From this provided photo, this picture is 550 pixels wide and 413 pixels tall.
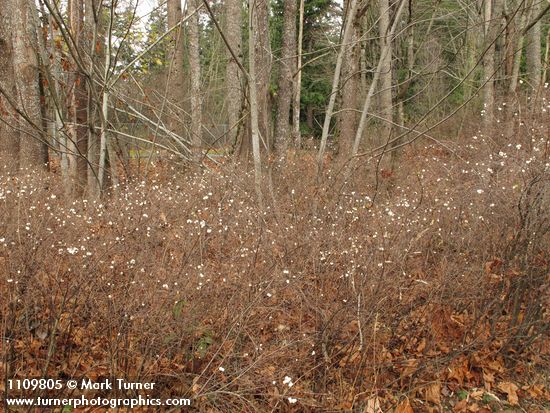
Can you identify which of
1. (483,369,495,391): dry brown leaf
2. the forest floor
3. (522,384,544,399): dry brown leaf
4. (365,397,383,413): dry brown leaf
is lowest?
(522,384,544,399): dry brown leaf

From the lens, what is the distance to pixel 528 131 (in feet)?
17.0

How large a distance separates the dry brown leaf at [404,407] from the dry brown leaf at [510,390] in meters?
0.84

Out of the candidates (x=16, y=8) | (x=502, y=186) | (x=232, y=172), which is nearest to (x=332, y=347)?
(x=502, y=186)

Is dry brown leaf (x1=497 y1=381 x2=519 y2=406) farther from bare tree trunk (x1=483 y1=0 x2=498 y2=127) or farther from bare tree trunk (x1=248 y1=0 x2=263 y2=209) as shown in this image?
bare tree trunk (x1=483 y1=0 x2=498 y2=127)

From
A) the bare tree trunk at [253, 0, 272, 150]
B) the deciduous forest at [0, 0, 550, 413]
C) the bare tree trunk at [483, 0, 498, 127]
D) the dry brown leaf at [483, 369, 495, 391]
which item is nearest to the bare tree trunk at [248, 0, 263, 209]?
the deciduous forest at [0, 0, 550, 413]

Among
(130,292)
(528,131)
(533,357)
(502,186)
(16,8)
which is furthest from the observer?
(16,8)

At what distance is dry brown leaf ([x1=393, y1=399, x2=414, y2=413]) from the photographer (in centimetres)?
320

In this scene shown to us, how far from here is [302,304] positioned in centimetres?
352

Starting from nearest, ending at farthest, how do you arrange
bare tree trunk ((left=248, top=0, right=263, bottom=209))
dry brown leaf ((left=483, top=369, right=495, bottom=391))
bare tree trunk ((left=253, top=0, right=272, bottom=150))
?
dry brown leaf ((left=483, top=369, right=495, bottom=391)) → bare tree trunk ((left=248, top=0, right=263, bottom=209)) → bare tree trunk ((left=253, top=0, right=272, bottom=150))

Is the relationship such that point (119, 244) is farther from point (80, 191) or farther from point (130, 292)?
point (80, 191)

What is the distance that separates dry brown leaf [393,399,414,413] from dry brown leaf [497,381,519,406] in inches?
32.9

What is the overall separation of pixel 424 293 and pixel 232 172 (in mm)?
2862

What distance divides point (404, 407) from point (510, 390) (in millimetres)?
968

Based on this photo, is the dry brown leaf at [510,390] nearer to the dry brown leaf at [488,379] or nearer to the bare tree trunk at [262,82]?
Answer: the dry brown leaf at [488,379]
